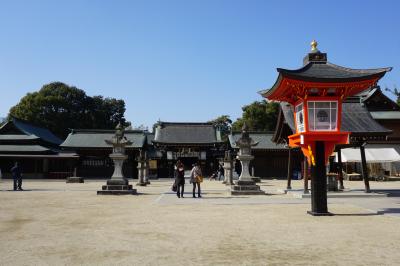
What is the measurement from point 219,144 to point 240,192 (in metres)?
29.2

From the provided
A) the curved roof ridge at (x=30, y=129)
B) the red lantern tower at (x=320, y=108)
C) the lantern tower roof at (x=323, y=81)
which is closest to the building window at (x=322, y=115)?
the red lantern tower at (x=320, y=108)

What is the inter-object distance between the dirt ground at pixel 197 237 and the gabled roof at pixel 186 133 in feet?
117

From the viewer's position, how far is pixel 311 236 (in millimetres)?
9109

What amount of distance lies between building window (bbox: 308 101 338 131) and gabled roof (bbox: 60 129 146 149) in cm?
3495

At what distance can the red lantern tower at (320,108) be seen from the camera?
13.6 m

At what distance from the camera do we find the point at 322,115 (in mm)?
14070

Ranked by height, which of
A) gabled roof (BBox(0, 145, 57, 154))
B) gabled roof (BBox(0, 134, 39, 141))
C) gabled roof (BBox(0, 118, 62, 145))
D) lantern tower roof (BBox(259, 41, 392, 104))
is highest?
gabled roof (BBox(0, 118, 62, 145))

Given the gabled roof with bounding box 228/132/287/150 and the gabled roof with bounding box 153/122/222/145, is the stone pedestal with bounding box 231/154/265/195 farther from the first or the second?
the gabled roof with bounding box 153/122/222/145

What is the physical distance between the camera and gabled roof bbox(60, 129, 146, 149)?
46.7m

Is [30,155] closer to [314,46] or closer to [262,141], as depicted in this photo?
[262,141]

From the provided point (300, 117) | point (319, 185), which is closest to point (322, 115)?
point (300, 117)

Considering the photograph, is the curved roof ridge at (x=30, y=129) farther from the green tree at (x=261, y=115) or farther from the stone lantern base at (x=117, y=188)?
the stone lantern base at (x=117, y=188)

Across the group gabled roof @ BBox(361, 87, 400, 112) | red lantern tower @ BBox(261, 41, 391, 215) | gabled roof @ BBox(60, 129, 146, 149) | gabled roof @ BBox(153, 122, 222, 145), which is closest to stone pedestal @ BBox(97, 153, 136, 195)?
red lantern tower @ BBox(261, 41, 391, 215)

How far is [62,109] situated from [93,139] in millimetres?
21004
